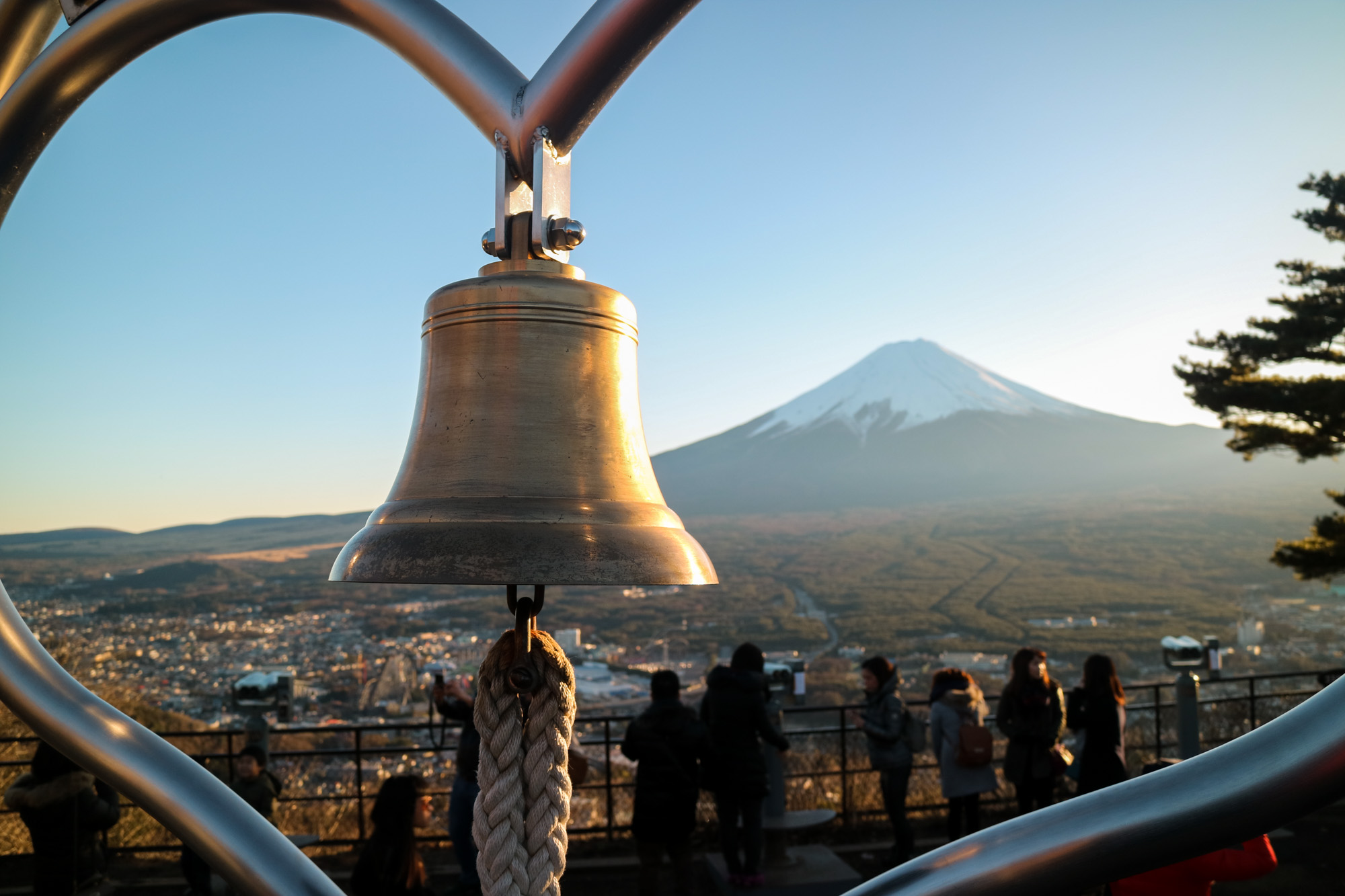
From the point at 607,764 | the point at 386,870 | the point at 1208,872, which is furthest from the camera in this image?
the point at 607,764

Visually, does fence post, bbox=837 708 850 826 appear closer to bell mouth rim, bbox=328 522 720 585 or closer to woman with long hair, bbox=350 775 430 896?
woman with long hair, bbox=350 775 430 896

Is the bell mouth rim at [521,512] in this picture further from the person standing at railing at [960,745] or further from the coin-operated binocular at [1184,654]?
the coin-operated binocular at [1184,654]

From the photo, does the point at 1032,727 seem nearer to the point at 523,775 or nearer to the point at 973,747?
the point at 973,747

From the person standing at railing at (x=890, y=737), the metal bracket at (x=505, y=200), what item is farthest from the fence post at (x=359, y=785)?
the metal bracket at (x=505, y=200)

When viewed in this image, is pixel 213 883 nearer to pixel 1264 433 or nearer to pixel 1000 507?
pixel 1264 433

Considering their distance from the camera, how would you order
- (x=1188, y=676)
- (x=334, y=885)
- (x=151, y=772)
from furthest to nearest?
(x=1188, y=676), (x=151, y=772), (x=334, y=885)

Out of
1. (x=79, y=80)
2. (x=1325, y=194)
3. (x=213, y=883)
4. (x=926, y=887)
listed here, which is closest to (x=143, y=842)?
(x=213, y=883)

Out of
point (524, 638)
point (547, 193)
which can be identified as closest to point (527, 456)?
point (524, 638)
